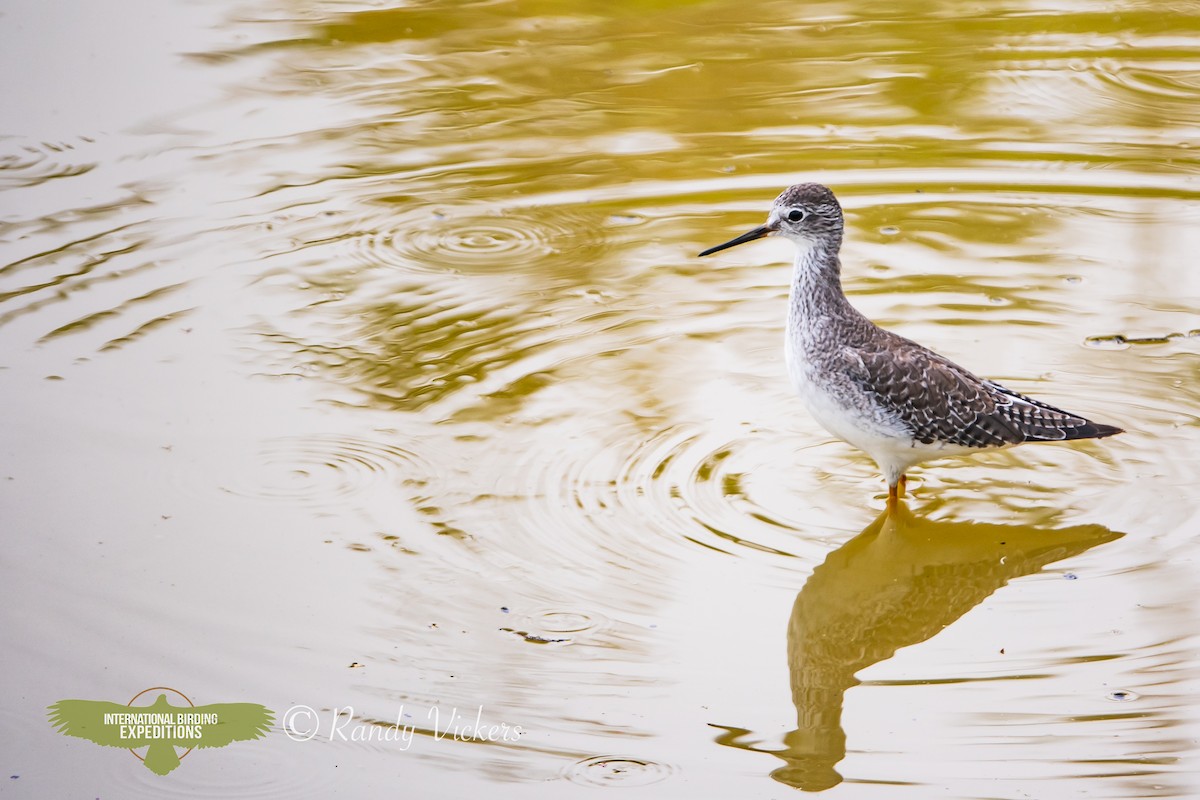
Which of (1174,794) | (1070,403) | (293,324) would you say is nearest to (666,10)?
(293,324)

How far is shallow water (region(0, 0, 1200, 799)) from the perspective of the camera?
5.55 meters

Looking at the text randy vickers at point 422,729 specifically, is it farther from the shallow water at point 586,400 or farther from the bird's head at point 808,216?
the bird's head at point 808,216

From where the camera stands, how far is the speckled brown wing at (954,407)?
682cm

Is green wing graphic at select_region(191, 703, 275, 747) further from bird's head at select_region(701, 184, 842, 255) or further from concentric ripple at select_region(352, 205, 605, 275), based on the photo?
concentric ripple at select_region(352, 205, 605, 275)

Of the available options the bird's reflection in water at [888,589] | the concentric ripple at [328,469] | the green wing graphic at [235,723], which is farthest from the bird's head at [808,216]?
the green wing graphic at [235,723]

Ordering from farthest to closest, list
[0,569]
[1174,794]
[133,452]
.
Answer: [133,452], [0,569], [1174,794]

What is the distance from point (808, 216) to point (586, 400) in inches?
65.2

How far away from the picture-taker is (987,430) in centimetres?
694

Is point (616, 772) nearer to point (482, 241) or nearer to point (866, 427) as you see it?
point (866, 427)

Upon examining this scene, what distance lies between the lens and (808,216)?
23.6ft

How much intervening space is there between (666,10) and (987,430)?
810cm

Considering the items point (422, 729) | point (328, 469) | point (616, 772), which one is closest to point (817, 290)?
point (328, 469)

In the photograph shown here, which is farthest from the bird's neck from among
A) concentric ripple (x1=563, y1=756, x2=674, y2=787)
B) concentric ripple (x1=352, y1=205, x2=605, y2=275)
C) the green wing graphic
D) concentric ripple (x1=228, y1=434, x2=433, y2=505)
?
Answer: the green wing graphic

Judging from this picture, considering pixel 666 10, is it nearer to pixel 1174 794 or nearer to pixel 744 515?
pixel 744 515
